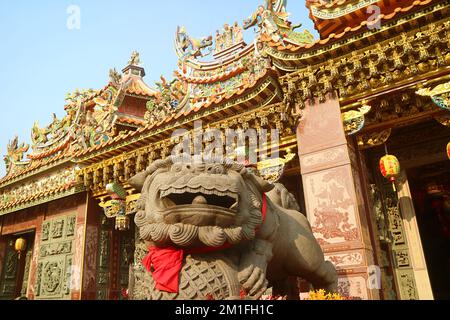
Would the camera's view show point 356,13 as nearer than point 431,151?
Yes

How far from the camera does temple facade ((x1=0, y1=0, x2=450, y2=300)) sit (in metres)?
5.22

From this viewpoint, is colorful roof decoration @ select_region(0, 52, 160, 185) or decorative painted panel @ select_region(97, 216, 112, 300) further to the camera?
colorful roof decoration @ select_region(0, 52, 160, 185)

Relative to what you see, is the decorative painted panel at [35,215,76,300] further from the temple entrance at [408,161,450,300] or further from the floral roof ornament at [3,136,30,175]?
the temple entrance at [408,161,450,300]

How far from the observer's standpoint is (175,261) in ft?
Result: 8.43

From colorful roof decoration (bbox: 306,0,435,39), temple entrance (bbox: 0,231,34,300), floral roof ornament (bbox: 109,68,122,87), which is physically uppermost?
floral roof ornament (bbox: 109,68,122,87)

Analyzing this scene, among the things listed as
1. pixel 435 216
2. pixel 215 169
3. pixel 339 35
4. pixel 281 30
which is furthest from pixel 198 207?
pixel 435 216

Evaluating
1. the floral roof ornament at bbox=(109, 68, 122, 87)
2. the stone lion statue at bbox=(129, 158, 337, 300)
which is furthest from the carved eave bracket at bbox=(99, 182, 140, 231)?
the stone lion statue at bbox=(129, 158, 337, 300)

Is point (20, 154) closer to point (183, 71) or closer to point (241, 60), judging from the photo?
point (183, 71)

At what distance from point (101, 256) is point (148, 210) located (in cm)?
723

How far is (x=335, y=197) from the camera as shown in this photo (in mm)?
5305

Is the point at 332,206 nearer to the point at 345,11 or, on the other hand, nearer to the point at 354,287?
the point at 354,287
